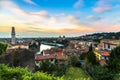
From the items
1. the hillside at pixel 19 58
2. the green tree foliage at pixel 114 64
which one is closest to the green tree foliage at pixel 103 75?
the green tree foliage at pixel 114 64

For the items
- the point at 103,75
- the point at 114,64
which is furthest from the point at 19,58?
the point at 114,64

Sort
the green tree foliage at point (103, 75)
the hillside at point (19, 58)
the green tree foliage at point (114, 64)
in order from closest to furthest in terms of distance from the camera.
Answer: the hillside at point (19, 58) < the green tree foliage at point (103, 75) < the green tree foliage at point (114, 64)

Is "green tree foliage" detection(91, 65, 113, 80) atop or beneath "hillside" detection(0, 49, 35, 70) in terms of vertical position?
beneath

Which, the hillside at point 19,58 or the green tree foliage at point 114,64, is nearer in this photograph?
the hillside at point 19,58

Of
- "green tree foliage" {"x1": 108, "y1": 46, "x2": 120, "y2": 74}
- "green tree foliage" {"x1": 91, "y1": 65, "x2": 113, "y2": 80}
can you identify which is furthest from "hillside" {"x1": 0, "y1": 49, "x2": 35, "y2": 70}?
"green tree foliage" {"x1": 108, "y1": 46, "x2": 120, "y2": 74}

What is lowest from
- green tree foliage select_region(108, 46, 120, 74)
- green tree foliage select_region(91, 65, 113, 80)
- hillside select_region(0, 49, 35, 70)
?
green tree foliage select_region(91, 65, 113, 80)

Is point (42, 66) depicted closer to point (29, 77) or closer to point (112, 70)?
point (112, 70)

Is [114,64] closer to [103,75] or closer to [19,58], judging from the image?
→ [103,75]

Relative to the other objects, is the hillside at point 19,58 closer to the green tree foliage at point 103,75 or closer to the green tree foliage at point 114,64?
the green tree foliage at point 103,75

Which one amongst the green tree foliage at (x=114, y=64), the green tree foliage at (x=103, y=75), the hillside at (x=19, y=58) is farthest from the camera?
the green tree foliage at (x=114, y=64)

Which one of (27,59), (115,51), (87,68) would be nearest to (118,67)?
(115,51)

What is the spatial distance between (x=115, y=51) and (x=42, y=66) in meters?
11.1

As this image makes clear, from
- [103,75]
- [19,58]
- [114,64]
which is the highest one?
[19,58]

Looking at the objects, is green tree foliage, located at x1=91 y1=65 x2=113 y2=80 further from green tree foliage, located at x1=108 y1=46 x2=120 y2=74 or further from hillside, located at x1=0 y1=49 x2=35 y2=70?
hillside, located at x1=0 y1=49 x2=35 y2=70
